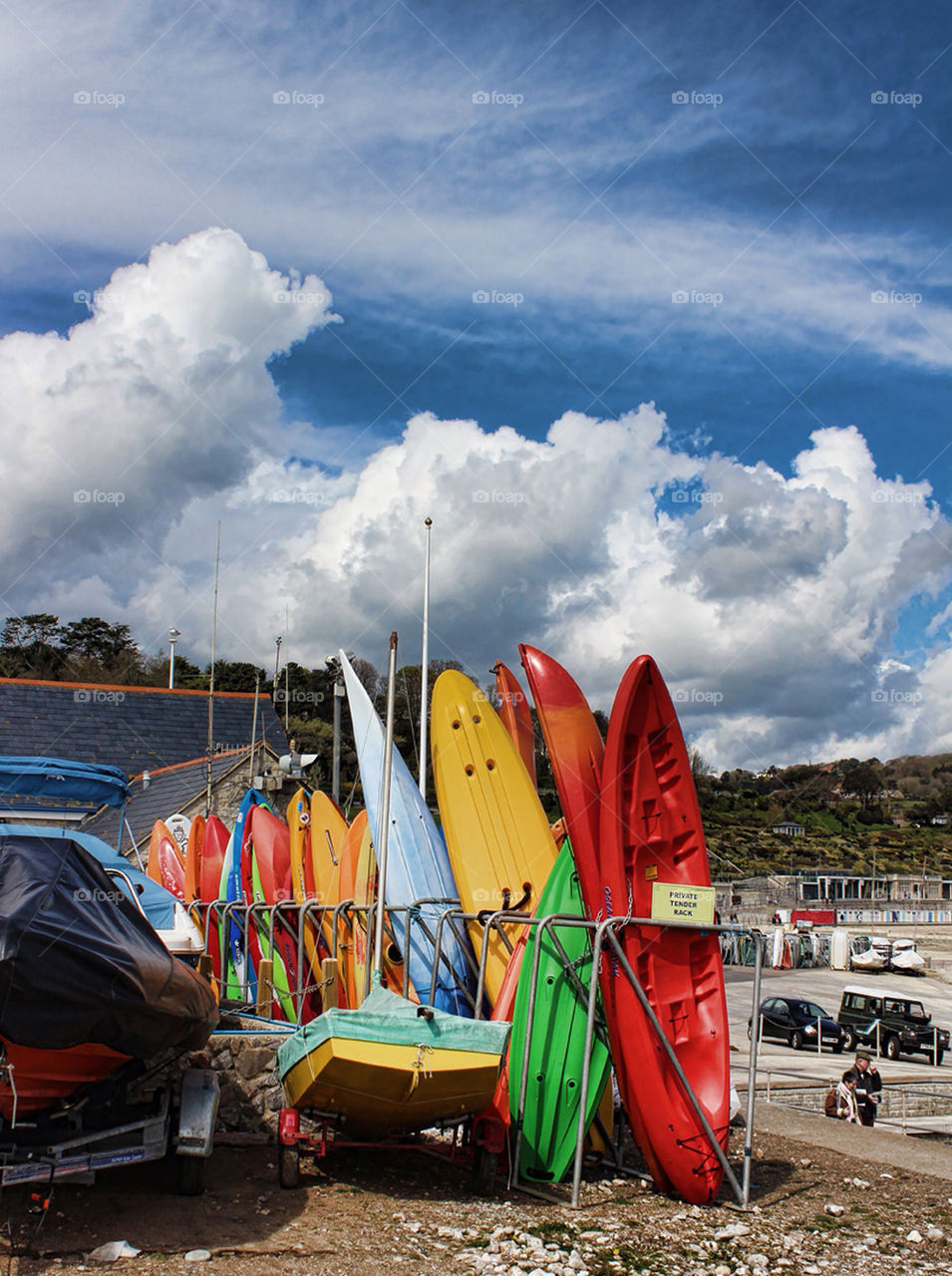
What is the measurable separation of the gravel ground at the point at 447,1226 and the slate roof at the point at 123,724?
19507 millimetres

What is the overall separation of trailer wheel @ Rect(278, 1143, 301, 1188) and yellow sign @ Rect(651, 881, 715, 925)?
9.46ft

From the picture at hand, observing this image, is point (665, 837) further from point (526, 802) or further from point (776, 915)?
point (776, 915)

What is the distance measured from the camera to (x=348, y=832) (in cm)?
1100

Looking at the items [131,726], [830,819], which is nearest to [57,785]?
[131,726]

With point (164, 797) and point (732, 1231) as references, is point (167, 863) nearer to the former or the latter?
point (164, 797)

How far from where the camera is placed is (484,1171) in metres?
6.79

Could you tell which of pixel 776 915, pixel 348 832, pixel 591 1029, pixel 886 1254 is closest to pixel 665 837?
pixel 591 1029

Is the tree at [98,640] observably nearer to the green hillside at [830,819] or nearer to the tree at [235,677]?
the tree at [235,677]

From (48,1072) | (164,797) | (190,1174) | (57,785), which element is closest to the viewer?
(48,1072)

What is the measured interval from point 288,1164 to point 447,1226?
1.07 metres

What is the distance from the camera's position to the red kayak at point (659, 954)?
7199mm

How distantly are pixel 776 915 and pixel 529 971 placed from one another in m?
43.1

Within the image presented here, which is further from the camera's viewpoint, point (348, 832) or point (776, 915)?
point (776, 915)

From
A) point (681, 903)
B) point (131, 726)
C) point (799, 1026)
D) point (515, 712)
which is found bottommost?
point (799, 1026)
